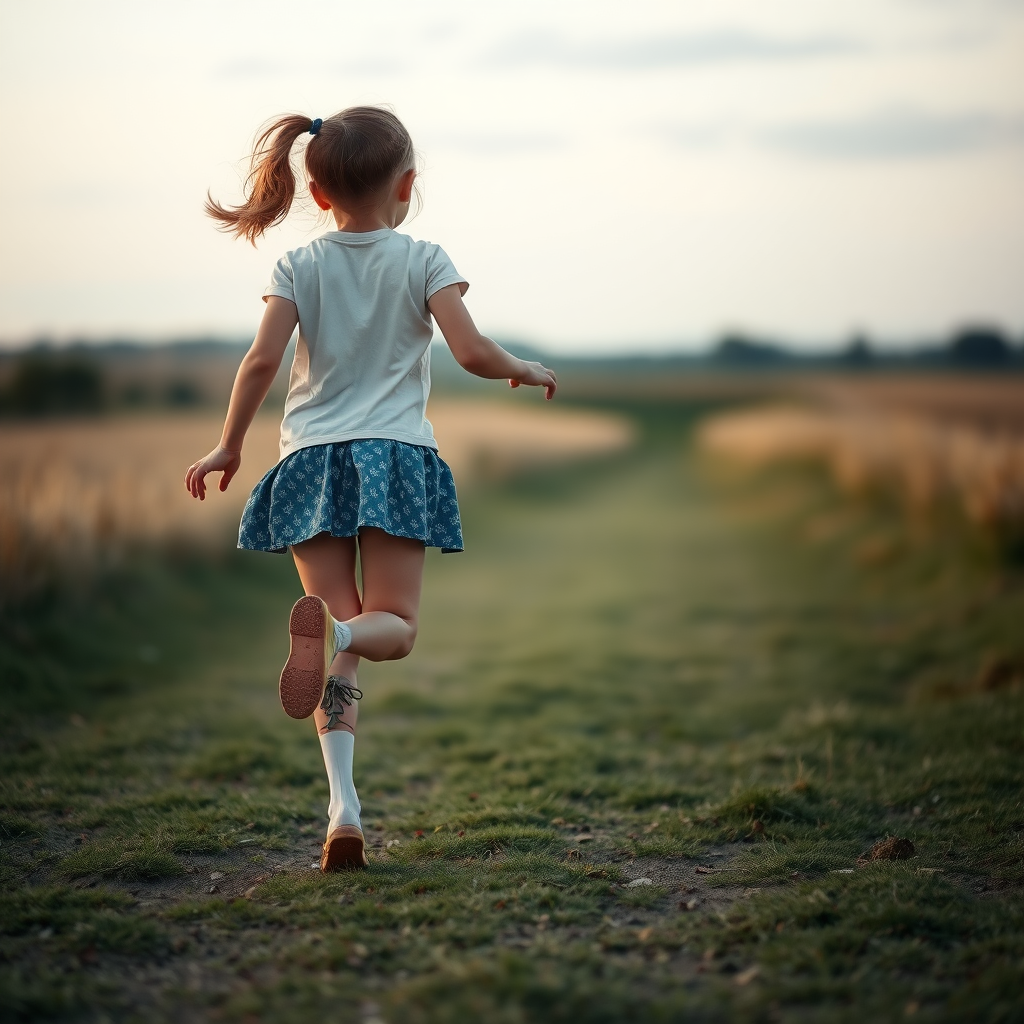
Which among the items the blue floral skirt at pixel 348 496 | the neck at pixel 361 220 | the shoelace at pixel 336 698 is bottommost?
the shoelace at pixel 336 698

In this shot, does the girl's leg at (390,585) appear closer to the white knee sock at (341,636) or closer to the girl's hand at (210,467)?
the white knee sock at (341,636)

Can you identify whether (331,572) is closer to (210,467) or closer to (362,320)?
(210,467)

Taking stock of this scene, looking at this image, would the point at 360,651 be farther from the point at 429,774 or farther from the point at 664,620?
the point at 664,620

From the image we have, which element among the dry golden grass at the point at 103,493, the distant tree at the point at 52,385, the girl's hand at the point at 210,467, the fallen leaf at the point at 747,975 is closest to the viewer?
the fallen leaf at the point at 747,975

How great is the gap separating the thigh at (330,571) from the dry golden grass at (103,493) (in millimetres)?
4121

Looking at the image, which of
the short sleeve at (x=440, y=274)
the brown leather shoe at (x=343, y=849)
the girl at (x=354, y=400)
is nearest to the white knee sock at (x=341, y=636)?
the girl at (x=354, y=400)

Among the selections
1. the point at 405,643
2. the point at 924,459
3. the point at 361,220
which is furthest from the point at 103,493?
the point at 924,459

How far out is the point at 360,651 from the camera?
3.29 m

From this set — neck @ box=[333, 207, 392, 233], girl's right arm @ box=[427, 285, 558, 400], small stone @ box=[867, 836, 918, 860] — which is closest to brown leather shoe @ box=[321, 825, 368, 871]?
girl's right arm @ box=[427, 285, 558, 400]

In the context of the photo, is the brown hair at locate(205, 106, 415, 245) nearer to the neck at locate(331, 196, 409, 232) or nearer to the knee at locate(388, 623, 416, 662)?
the neck at locate(331, 196, 409, 232)

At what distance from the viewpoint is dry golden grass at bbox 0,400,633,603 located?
23.2ft

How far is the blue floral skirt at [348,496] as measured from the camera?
3299 millimetres

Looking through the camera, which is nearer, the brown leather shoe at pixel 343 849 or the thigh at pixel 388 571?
the brown leather shoe at pixel 343 849

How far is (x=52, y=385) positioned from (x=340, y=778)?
12.1m
